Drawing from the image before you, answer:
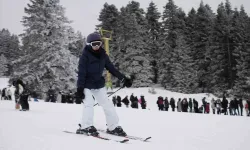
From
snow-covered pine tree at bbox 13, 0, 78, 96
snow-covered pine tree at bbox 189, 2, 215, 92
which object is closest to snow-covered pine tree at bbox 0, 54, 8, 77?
snow-covered pine tree at bbox 13, 0, 78, 96

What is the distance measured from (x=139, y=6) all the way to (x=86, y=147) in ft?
168

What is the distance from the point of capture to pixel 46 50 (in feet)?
99.4

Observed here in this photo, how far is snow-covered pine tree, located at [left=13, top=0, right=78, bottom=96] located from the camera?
29.3m

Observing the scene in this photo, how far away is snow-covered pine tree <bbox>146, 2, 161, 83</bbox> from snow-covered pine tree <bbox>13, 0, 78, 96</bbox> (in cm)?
2350

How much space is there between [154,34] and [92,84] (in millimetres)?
50244

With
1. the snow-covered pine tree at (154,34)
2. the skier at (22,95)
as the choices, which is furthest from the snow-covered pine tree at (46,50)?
the snow-covered pine tree at (154,34)

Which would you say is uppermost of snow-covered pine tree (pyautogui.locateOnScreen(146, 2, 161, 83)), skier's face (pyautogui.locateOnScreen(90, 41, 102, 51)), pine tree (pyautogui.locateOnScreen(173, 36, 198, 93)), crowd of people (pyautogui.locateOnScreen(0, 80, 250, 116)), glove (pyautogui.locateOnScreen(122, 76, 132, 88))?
snow-covered pine tree (pyautogui.locateOnScreen(146, 2, 161, 83))

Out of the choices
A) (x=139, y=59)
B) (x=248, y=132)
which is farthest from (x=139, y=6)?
(x=248, y=132)

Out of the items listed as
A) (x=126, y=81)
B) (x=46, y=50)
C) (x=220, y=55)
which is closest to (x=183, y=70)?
(x=220, y=55)

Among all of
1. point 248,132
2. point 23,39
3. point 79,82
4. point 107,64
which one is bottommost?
point 248,132

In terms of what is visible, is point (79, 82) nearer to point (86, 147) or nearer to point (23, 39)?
point (86, 147)

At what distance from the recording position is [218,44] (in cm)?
4597

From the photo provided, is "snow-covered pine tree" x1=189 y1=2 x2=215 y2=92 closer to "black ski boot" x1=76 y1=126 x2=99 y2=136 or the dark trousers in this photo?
the dark trousers

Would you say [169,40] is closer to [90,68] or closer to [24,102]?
[24,102]
